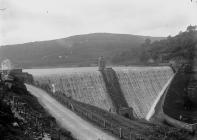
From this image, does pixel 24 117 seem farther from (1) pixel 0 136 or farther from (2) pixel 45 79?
(2) pixel 45 79

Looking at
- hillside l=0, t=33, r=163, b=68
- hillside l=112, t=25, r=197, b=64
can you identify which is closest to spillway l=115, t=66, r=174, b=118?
hillside l=112, t=25, r=197, b=64

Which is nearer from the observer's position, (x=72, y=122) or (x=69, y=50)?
(x=72, y=122)

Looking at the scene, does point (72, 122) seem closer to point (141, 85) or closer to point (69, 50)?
point (141, 85)

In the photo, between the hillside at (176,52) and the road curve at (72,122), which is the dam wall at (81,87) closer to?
the road curve at (72,122)

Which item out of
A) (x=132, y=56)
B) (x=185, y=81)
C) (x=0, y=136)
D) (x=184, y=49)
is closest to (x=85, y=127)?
(x=0, y=136)

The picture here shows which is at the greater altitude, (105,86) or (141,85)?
(105,86)

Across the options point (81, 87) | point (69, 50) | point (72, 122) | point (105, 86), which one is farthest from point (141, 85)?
point (69, 50)

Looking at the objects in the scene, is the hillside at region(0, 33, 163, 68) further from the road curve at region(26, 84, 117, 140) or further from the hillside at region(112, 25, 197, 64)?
the road curve at region(26, 84, 117, 140)
